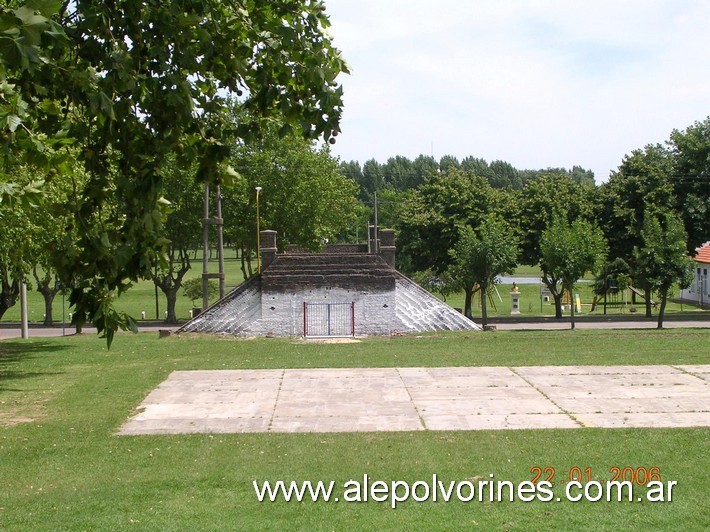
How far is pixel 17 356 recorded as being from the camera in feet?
76.8

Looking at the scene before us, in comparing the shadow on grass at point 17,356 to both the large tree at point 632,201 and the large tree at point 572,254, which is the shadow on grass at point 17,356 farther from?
the large tree at point 632,201

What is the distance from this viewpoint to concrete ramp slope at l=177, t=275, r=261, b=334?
2967cm

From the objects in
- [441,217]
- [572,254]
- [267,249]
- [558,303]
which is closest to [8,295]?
[267,249]

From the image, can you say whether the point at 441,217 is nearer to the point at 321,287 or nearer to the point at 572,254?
the point at 572,254

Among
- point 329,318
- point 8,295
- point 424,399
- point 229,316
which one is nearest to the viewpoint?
point 424,399

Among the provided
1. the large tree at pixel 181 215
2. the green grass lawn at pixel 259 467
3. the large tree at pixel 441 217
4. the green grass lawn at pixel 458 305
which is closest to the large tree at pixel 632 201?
the green grass lawn at pixel 458 305

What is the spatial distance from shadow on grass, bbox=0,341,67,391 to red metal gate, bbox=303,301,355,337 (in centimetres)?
782

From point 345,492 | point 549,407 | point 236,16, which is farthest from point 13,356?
point 236,16

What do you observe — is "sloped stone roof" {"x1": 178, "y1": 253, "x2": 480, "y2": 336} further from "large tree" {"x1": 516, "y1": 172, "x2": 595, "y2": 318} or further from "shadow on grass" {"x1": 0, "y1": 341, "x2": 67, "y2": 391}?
"large tree" {"x1": 516, "y1": 172, "x2": 595, "y2": 318}

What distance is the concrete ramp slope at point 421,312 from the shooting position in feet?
98.9

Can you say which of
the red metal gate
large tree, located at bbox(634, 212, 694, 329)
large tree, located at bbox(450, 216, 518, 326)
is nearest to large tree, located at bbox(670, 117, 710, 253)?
large tree, located at bbox(634, 212, 694, 329)

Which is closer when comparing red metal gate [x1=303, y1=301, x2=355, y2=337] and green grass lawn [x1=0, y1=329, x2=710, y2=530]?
green grass lawn [x1=0, y1=329, x2=710, y2=530]

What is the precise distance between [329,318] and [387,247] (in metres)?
4.54

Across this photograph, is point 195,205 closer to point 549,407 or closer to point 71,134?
point 549,407
